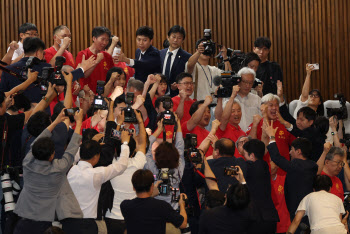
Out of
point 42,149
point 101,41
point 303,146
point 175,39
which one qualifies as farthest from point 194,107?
point 42,149

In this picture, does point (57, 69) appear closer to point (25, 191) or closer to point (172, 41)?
point (25, 191)

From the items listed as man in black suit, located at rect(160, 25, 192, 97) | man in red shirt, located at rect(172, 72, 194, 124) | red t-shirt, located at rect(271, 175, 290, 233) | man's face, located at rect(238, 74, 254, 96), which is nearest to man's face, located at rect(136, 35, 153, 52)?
man in black suit, located at rect(160, 25, 192, 97)

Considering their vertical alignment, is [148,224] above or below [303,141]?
below

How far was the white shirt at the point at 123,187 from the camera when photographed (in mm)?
4867

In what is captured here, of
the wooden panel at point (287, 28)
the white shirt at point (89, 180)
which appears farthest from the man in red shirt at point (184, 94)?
the wooden panel at point (287, 28)

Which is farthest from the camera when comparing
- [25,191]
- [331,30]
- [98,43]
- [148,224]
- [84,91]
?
[331,30]

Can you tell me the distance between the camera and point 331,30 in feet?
34.3

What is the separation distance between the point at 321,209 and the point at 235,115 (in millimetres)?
1642

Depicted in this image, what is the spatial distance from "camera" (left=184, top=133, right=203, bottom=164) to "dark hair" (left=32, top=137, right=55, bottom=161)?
114 cm

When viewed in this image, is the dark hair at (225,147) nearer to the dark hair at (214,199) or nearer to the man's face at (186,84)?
the dark hair at (214,199)

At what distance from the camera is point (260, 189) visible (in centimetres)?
534

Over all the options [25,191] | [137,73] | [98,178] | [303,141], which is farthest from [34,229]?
[137,73]

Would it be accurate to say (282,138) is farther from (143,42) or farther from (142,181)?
(142,181)

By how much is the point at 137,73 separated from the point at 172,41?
603 mm
